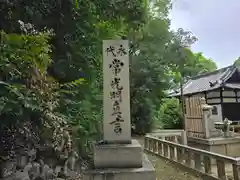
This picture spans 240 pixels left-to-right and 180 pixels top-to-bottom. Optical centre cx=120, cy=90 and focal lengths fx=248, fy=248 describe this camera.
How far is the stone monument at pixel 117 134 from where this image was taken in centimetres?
362

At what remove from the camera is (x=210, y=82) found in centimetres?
1823

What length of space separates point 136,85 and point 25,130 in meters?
10.4

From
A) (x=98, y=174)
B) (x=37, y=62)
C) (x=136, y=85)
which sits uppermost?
(x=136, y=85)

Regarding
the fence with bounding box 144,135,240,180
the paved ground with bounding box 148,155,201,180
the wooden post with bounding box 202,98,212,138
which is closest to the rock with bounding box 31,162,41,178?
the paved ground with bounding box 148,155,201,180

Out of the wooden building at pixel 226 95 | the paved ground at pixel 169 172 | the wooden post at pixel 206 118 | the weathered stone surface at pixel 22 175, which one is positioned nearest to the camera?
the weathered stone surface at pixel 22 175

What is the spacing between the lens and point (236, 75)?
18.0 m

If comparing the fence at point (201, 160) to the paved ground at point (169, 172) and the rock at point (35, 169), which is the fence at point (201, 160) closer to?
the paved ground at point (169, 172)

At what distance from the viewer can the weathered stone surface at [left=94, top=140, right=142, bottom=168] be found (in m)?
3.76

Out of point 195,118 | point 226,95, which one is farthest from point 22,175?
point 226,95

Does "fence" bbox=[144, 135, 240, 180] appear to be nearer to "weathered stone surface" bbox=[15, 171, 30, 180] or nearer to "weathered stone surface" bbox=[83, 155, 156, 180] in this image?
"weathered stone surface" bbox=[83, 155, 156, 180]

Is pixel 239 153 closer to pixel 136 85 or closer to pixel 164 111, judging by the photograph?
pixel 136 85

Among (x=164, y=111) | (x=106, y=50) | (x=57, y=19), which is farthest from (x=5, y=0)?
(x=164, y=111)

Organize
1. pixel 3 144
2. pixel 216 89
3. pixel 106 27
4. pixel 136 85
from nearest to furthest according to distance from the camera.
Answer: pixel 3 144 → pixel 106 27 → pixel 136 85 → pixel 216 89

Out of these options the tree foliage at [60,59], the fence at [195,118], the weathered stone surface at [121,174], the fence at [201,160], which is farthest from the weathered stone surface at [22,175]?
the fence at [195,118]
